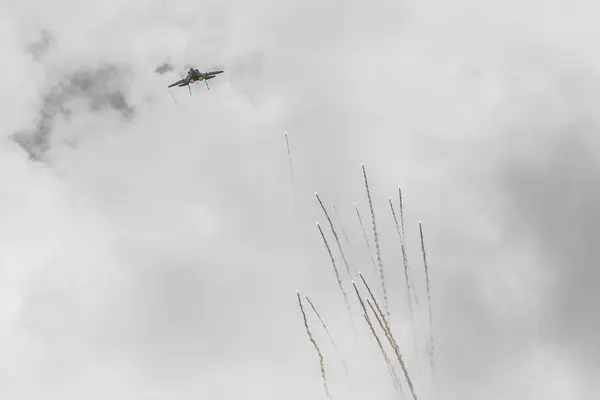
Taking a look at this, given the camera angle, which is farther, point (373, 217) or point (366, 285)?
point (373, 217)

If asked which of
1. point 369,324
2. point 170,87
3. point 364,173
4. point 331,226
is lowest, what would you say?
point 369,324

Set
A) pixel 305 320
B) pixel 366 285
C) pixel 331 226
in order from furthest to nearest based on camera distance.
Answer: pixel 331 226, pixel 305 320, pixel 366 285

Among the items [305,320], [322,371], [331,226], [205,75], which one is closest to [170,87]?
[205,75]

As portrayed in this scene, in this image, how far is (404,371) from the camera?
104m

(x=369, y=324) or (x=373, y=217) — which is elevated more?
(x=373, y=217)

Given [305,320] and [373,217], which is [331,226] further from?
[305,320]

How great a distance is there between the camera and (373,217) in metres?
123

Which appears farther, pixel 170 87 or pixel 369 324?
pixel 170 87

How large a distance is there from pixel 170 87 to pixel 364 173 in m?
86.7

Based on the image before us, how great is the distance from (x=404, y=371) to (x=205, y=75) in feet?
404

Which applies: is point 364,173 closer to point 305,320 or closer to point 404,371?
point 305,320

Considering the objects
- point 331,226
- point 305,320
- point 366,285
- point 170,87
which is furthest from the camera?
point 170,87

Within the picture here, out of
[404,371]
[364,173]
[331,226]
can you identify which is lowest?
[404,371]

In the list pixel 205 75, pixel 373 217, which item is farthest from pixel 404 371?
pixel 205 75
